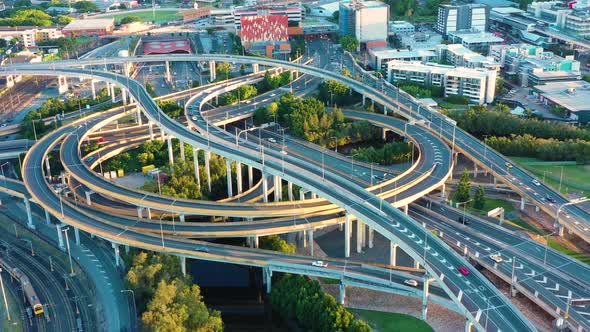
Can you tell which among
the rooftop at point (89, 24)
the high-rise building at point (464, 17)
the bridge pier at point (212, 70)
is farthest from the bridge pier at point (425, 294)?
the rooftop at point (89, 24)

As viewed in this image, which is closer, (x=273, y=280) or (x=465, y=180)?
(x=273, y=280)

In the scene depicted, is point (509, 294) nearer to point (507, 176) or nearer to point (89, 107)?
point (507, 176)

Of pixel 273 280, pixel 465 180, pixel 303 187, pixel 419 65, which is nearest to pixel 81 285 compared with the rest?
pixel 273 280

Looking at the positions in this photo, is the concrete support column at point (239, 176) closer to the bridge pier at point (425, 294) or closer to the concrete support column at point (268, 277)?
the concrete support column at point (268, 277)

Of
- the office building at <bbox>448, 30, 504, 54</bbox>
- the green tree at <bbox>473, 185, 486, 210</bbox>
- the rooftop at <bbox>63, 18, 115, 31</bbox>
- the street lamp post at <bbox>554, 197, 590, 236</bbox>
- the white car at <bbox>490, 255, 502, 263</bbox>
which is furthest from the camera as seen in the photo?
the rooftop at <bbox>63, 18, 115, 31</bbox>

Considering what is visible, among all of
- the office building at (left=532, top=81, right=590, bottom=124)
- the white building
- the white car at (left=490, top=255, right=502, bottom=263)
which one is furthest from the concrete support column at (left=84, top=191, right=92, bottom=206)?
the office building at (left=532, top=81, right=590, bottom=124)

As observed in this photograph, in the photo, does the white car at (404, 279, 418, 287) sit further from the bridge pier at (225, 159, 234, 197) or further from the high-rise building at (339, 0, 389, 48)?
the high-rise building at (339, 0, 389, 48)
